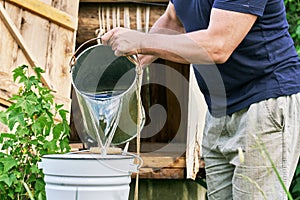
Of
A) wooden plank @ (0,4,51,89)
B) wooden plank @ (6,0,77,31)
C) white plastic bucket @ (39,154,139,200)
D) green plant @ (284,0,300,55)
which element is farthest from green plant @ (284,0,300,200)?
white plastic bucket @ (39,154,139,200)

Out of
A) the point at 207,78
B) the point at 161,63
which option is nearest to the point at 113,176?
the point at 207,78

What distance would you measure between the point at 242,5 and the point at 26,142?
1.31m

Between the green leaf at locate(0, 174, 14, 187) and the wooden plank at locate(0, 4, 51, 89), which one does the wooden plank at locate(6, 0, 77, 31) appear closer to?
the wooden plank at locate(0, 4, 51, 89)

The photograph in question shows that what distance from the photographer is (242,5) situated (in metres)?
2.42

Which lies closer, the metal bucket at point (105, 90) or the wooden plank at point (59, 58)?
the metal bucket at point (105, 90)

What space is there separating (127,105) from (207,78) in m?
0.37

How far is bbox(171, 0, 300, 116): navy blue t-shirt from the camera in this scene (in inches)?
103

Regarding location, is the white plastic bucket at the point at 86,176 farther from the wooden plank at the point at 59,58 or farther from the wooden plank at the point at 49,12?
the wooden plank at the point at 49,12

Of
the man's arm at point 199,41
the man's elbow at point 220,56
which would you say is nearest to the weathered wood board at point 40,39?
the man's arm at point 199,41

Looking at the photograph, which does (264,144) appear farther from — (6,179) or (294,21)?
(294,21)

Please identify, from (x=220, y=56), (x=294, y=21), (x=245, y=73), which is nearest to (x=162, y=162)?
(x=294, y=21)

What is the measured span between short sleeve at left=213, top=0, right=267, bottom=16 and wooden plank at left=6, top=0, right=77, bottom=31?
2143 millimetres

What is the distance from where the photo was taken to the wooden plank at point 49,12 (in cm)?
432

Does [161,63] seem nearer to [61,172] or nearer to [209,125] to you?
[209,125]
